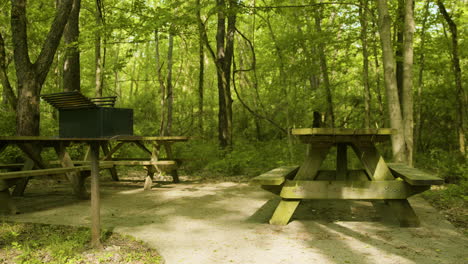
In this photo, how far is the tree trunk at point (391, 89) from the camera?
6.85 meters

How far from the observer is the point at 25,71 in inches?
301

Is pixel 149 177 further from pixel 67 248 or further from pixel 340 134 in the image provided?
pixel 340 134

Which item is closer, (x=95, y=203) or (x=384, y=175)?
(x=95, y=203)

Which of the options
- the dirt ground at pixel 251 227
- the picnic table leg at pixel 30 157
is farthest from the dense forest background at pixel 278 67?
the dirt ground at pixel 251 227

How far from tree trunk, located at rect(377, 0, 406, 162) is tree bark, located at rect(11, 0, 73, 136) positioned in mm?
6600

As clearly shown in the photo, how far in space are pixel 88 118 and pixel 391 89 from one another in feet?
18.5

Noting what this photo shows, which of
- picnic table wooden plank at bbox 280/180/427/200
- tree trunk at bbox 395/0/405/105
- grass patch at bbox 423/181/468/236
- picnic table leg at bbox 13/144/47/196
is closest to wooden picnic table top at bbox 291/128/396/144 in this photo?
picnic table wooden plank at bbox 280/180/427/200

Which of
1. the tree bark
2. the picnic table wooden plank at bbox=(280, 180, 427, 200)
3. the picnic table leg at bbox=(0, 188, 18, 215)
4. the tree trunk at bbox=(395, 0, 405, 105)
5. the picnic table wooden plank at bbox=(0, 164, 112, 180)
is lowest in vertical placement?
the picnic table leg at bbox=(0, 188, 18, 215)

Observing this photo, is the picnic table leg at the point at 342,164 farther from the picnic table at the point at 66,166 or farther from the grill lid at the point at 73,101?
the grill lid at the point at 73,101

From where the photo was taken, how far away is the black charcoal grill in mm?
3088

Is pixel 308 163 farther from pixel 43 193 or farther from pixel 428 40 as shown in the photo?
pixel 428 40

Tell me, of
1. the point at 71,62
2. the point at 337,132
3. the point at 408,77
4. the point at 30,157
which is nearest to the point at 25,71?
the point at 30,157

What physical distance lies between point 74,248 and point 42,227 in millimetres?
1153

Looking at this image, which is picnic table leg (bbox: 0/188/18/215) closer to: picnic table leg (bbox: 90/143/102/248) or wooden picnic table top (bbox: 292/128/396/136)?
picnic table leg (bbox: 90/143/102/248)
